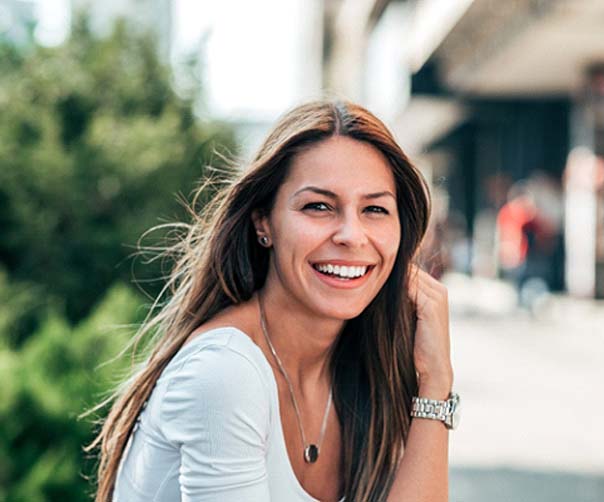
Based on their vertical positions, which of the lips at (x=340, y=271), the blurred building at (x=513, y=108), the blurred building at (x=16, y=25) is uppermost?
the blurred building at (x=513, y=108)

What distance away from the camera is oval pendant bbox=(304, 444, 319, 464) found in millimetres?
2295

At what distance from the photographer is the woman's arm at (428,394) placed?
7.25 feet

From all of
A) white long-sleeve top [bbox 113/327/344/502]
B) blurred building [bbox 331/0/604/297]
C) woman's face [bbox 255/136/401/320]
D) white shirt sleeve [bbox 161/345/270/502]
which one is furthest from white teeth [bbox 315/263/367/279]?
blurred building [bbox 331/0/604/297]

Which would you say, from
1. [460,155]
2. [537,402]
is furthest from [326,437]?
[460,155]

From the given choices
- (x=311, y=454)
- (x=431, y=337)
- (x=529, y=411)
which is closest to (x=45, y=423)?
(x=311, y=454)

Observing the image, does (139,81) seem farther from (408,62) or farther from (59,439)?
(408,62)

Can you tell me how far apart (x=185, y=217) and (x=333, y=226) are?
17.1 feet

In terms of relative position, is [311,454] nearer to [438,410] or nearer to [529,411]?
[438,410]

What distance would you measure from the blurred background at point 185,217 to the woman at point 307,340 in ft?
1.04

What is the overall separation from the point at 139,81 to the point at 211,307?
6563 millimetres

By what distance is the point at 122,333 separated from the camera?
13.8ft

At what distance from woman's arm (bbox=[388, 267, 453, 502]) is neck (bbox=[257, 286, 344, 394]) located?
0.78 ft

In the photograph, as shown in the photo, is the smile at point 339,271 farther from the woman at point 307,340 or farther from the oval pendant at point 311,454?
the oval pendant at point 311,454

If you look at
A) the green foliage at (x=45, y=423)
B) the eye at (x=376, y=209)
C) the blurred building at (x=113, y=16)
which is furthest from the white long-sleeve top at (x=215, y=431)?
the blurred building at (x=113, y=16)
